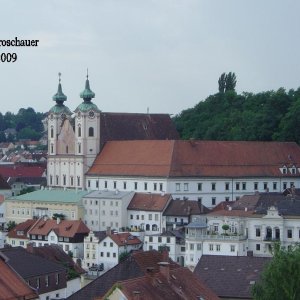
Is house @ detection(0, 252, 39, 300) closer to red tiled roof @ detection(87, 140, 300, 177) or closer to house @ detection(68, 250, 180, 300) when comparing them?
house @ detection(68, 250, 180, 300)

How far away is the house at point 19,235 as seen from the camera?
85.9 meters

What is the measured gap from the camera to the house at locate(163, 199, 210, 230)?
85144 millimetres

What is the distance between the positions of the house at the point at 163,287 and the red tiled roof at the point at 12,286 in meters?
4.13

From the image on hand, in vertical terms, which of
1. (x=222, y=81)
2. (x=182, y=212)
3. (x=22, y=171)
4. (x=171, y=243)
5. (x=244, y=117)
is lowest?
(x=171, y=243)

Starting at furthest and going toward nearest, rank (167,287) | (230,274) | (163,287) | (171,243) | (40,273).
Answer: (171,243) → (230,274) → (40,273) → (167,287) → (163,287)

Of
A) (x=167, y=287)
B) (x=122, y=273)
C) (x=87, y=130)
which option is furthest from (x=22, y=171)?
(x=167, y=287)

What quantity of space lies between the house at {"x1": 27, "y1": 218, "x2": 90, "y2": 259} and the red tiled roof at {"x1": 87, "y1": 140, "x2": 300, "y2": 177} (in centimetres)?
1078

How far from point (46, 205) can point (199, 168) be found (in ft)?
43.0

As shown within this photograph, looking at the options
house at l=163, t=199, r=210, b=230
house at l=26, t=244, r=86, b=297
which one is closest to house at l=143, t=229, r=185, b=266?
house at l=163, t=199, r=210, b=230

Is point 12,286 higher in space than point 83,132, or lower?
lower

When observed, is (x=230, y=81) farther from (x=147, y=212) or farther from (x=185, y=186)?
(x=147, y=212)

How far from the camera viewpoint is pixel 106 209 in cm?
9244

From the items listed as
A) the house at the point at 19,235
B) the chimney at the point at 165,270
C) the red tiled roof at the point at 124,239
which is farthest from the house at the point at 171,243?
the chimney at the point at 165,270

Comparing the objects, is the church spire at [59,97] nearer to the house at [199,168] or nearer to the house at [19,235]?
the house at [199,168]
